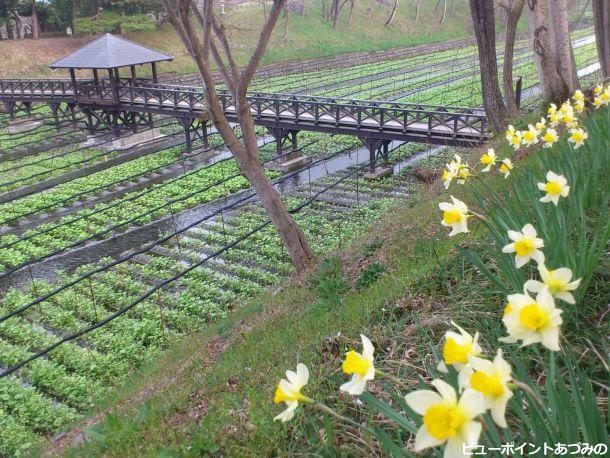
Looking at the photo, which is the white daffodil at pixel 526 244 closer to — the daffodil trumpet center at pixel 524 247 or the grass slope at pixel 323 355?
the daffodil trumpet center at pixel 524 247

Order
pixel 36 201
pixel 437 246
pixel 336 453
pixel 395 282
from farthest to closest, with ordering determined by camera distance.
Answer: pixel 36 201, pixel 437 246, pixel 395 282, pixel 336 453

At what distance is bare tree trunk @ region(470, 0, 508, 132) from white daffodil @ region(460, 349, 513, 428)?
433 inches

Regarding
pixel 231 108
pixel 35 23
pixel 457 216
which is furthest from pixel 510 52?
pixel 35 23

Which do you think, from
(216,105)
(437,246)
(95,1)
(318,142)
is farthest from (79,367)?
(95,1)

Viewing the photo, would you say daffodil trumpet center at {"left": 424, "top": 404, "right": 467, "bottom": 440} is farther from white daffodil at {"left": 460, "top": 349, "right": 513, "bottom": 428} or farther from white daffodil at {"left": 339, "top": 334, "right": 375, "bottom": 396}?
white daffodil at {"left": 339, "top": 334, "right": 375, "bottom": 396}

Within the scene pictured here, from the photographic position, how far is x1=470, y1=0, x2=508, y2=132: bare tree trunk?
1100cm

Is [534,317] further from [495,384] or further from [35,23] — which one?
[35,23]

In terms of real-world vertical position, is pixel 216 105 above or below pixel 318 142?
above

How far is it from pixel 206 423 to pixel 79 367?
740 cm

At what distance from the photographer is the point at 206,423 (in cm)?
305

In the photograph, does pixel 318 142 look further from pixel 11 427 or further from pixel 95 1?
pixel 95 1

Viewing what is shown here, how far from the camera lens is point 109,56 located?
26875mm

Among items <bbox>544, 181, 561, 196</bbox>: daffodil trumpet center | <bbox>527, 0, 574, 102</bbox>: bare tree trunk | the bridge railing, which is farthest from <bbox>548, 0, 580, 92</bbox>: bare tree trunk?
the bridge railing

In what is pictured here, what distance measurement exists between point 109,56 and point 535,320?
28.6 meters
